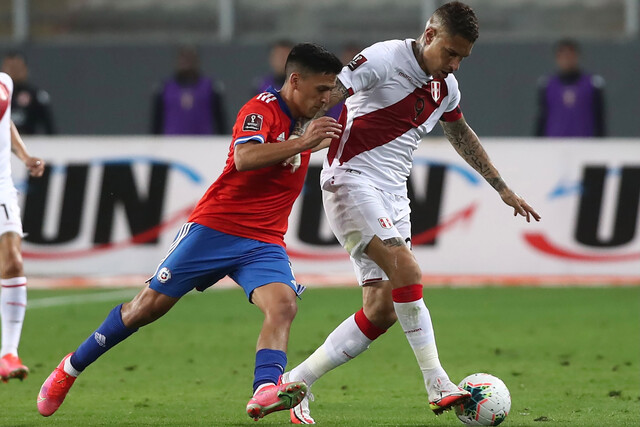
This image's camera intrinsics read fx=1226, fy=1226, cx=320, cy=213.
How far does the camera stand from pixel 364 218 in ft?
21.0

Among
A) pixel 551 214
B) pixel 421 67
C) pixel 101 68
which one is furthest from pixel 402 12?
pixel 421 67

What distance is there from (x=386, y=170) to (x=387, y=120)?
27 centimetres

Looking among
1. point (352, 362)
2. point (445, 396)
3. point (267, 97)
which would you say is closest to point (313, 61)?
point (267, 97)

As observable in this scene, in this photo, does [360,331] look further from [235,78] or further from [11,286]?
[235,78]

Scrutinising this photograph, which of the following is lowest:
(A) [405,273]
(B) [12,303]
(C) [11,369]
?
(C) [11,369]

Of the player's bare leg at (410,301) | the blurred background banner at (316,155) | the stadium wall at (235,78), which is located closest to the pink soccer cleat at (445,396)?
the player's bare leg at (410,301)

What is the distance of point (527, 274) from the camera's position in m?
13.9

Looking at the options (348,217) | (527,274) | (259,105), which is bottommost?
(527,274)

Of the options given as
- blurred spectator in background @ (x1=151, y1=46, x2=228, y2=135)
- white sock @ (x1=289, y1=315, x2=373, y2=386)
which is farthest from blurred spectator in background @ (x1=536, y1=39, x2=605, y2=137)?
white sock @ (x1=289, y1=315, x2=373, y2=386)

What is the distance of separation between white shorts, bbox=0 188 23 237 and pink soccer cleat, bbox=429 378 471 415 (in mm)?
3178

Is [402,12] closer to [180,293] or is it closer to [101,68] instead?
[101,68]

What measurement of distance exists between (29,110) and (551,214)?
662 cm

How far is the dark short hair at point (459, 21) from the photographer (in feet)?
20.6

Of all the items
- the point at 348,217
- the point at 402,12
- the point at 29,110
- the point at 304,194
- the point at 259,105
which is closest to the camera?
the point at 259,105
